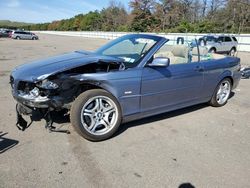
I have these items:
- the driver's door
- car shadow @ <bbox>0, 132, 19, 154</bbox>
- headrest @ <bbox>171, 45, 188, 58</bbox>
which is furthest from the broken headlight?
headrest @ <bbox>171, 45, 188, 58</bbox>

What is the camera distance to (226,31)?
121 ft

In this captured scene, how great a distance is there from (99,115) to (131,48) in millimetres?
1640

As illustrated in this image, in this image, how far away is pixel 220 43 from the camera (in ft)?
66.6

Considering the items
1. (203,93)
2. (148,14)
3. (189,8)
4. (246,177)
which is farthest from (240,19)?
(246,177)

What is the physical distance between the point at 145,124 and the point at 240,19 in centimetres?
3764

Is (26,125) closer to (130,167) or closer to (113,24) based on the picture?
(130,167)

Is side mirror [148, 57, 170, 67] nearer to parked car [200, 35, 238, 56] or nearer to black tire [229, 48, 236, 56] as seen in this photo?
parked car [200, 35, 238, 56]

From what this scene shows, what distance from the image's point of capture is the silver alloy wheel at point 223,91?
19.1 feet

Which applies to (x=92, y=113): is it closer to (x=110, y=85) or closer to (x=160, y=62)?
(x=110, y=85)

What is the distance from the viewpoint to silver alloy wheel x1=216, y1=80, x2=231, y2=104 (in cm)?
583

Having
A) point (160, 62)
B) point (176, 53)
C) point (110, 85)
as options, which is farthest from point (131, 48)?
point (110, 85)

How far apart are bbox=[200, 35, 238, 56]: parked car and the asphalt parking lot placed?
1608 centimetres

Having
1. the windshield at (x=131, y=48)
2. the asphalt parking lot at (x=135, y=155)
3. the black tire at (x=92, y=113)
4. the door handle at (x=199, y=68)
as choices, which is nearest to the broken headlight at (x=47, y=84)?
the black tire at (x=92, y=113)

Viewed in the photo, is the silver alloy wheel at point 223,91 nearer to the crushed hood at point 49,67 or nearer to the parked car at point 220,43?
the crushed hood at point 49,67
